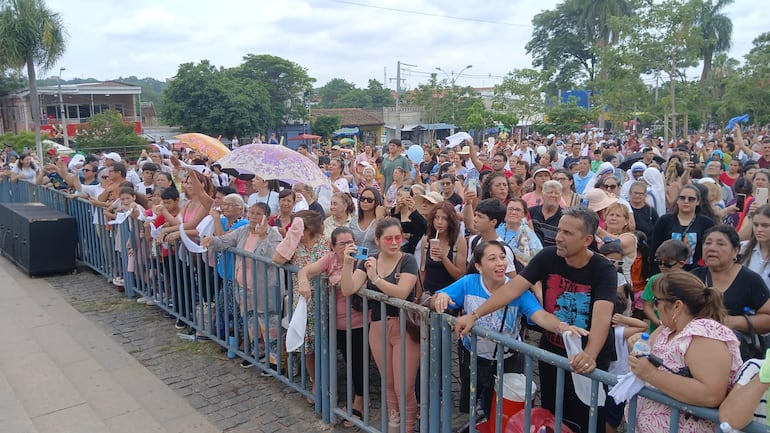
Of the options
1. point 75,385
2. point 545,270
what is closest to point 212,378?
point 75,385

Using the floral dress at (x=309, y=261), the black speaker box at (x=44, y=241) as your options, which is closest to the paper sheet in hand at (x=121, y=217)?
the black speaker box at (x=44, y=241)

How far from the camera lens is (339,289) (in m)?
4.29

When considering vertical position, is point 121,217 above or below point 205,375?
above

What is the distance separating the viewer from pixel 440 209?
15.6ft

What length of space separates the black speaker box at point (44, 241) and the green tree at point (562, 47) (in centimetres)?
5594

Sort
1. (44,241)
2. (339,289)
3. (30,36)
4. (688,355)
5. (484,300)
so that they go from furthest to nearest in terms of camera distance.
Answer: (30,36), (44,241), (339,289), (484,300), (688,355)

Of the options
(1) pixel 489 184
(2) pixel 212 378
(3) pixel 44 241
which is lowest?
(2) pixel 212 378

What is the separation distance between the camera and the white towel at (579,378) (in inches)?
113

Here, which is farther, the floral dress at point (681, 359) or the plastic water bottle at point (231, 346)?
the plastic water bottle at point (231, 346)

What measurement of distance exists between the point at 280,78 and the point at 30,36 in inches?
1386

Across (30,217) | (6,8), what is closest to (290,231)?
(30,217)

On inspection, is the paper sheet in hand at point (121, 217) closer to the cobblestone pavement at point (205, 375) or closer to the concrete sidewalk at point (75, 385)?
the cobblestone pavement at point (205, 375)

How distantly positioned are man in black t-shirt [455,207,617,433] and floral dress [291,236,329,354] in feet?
5.46

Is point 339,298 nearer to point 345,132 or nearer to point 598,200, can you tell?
point 598,200
